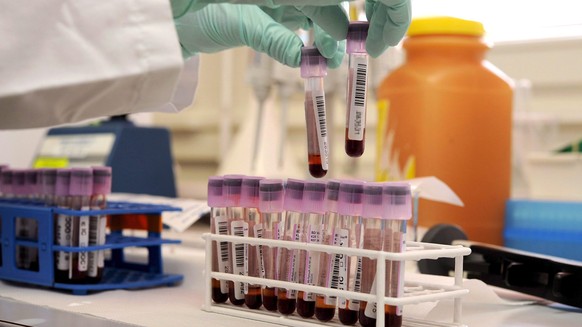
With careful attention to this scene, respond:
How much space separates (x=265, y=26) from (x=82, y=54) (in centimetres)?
31

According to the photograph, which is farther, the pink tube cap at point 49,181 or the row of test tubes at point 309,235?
the pink tube cap at point 49,181

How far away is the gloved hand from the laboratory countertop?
31 cm

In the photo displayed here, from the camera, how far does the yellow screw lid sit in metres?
1.51

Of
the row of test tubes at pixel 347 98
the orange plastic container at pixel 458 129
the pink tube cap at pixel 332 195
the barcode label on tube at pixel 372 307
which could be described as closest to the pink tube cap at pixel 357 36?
the row of test tubes at pixel 347 98

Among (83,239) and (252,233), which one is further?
(83,239)

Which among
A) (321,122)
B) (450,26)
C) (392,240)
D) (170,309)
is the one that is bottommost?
(170,309)

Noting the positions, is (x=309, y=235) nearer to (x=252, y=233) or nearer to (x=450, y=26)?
(x=252, y=233)

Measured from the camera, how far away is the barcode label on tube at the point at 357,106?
31.8 inches

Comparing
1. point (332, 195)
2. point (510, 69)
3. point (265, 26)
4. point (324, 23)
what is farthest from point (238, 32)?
point (510, 69)

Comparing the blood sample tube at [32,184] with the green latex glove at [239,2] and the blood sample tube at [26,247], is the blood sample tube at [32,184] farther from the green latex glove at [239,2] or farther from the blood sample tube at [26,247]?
the green latex glove at [239,2]

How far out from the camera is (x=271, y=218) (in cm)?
85

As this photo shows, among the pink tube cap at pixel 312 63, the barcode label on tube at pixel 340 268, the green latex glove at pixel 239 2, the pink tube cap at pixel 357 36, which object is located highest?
the green latex glove at pixel 239 2

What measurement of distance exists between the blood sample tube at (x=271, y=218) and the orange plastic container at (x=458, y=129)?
659mm

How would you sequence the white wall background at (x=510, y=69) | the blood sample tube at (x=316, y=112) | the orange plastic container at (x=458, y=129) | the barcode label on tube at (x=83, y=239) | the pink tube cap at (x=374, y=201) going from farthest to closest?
the white wall background at (x=510, y=69) < the orange plastic container at (x=458, y=129) < the barcode label on tube at (x=83, y=239) < the blood sample tube at (x=316, y=112) < the pink tube cap at (x=374, y=201)
